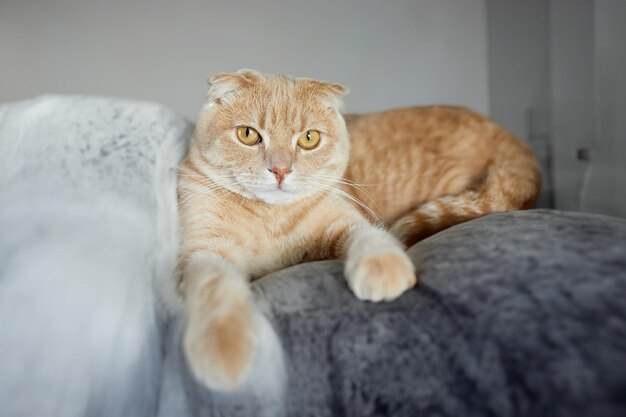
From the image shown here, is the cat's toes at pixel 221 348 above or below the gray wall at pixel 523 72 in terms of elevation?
below

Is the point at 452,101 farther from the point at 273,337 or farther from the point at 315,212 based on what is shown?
the point at 273,337

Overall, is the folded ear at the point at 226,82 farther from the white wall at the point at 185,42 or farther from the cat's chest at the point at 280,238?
the white wall at the point at 185,42

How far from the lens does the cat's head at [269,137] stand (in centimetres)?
126

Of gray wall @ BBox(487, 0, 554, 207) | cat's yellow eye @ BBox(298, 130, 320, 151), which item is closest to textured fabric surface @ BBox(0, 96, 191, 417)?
cat's yellow eye @ BBox(298, 130, 320, 151)

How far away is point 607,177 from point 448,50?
1.41 meters

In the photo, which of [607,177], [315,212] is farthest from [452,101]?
[315,212]

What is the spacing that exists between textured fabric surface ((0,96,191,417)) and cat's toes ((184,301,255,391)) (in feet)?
0.39

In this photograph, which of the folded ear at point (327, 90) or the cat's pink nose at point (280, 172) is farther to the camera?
the folded ear at point (327, 90)

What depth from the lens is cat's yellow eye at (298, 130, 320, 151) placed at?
1.36 meters

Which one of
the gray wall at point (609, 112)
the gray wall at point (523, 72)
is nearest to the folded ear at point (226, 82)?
the gray wall at point (609, 112)

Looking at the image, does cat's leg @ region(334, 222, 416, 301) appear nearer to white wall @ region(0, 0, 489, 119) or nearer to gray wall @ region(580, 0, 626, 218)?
gray wall @ region(580, 0, 626, 218)

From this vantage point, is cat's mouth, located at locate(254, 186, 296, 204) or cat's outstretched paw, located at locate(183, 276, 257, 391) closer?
cat's outstretched paw, located at locate(183, 276, 257, 391)

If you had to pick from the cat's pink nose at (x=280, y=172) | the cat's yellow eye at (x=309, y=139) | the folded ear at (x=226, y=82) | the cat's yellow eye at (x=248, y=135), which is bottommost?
the cat's pink nose at (x=280, y=172)

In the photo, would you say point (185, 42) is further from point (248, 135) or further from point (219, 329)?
point (219, 329)
